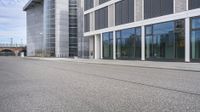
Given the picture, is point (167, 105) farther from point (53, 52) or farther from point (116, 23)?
point (53, 52)

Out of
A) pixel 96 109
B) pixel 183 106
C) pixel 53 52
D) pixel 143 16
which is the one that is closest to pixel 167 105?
pixel 183 106

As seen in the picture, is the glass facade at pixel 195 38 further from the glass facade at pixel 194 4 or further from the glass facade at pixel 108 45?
the glass facade at pixel 108 45

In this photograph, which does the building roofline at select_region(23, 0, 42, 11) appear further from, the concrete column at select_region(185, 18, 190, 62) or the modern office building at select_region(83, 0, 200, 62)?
the concrete column at select_region(185, 18, 190, 62)

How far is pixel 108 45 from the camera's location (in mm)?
50438

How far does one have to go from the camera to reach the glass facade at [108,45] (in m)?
49.5

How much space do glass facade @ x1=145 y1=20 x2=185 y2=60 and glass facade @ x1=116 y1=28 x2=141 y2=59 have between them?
2.23 meters

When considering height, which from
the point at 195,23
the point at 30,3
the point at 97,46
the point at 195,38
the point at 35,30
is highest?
the point at 30,3

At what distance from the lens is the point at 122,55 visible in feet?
152

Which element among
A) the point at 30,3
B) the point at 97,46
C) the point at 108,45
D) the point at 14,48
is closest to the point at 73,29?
the point at 97,46

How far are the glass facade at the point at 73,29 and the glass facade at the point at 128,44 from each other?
32.8 metres

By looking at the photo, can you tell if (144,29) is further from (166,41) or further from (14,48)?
(14,48)

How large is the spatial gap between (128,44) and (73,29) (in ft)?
121

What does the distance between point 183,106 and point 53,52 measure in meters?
71.8

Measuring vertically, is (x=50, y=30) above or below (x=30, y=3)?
below
